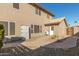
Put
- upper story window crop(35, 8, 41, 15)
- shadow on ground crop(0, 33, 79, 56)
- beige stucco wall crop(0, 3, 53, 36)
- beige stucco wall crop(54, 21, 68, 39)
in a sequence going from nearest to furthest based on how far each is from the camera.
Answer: shadow on ground crop(0, 33, 79, 56) → beige stucco wall crop(0, 3, 53, 36) → beige stucco wall crop(54, 21, 68, 39) → upper story window crop(35, 8, 41, 15)

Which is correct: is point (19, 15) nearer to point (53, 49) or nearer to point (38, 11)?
point (38, 11)

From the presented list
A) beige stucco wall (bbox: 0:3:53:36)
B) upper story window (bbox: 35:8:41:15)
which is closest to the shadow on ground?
beige stucco wall (bbox: 0:3:53:36)

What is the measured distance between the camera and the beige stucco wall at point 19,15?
1673 cm

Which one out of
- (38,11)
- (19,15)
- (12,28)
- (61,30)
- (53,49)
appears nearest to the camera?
(53,49)

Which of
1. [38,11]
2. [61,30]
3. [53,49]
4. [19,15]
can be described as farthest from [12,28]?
[61,30]

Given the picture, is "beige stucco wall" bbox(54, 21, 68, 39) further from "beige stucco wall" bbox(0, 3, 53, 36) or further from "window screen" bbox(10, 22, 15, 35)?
"window screen" bbox(10, 22, 15, 35)

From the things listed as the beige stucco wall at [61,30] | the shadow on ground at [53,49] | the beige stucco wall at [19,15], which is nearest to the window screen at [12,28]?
the beige stucco wall at [19,15]

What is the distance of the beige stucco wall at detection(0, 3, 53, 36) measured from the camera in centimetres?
1673

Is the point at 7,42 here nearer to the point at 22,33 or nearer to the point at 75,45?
the point at 22,33

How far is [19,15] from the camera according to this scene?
1720cm

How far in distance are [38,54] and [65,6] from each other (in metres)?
4.15

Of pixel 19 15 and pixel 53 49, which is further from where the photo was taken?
pixel 19 15

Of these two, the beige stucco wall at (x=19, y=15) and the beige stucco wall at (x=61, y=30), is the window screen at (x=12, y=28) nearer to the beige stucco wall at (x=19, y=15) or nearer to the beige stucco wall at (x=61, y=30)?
the beige stucco wall at (x=19, y=15)

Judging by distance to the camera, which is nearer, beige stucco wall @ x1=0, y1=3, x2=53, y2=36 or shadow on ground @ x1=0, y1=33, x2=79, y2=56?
shadow on ground @ x1=0, y1=33, x2=79, y2=56
